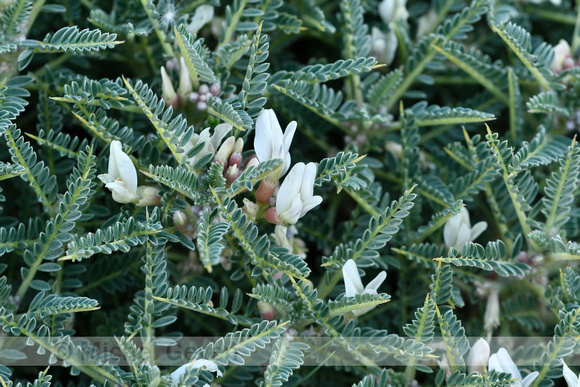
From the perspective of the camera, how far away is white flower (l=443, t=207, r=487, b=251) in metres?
1.18

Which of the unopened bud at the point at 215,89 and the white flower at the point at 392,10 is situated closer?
the unopened bud at the point at 215,89

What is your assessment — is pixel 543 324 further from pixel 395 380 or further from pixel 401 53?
pixel 401 53

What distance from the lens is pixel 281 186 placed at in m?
1.00

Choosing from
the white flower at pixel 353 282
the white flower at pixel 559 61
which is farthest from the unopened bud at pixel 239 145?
the white flower at pixel 559 61

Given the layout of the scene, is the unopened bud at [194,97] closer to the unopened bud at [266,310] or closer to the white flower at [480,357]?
the unopened bud at [266,310]

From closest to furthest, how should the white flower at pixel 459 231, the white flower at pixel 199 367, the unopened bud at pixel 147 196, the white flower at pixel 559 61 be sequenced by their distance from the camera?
the white flower at pixel 199 367
the unopened bud at pixel 147 196
the white flower at pixel 459 231
the white flower at pixel 559 61

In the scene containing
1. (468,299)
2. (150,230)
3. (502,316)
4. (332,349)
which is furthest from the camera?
(468,299)

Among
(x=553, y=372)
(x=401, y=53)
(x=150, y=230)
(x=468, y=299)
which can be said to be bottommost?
(x=468, y=299)

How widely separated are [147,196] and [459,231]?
0.57 metres

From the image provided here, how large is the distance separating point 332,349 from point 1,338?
1.77ft

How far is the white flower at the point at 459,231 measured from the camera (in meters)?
1.18

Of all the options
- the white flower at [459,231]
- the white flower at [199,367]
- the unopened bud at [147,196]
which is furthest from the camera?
the white flower at [459,231]

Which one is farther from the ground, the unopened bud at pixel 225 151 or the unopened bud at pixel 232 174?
the unopened bud at pixel 225 151

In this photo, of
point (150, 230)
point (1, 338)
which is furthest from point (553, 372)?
point (1, 338)
